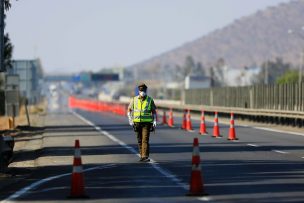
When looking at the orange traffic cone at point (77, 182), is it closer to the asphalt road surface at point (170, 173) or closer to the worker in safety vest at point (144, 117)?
the asphalt road surface at point (170, 173)

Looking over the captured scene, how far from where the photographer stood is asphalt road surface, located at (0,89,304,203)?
16.8 metres

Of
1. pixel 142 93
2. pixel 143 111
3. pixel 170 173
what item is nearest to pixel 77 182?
pixel 170 173

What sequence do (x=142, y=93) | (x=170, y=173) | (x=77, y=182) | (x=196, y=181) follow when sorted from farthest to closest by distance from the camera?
1. (x=142, y=93)
2. (x=170, y=173)
3. (x=77, y=182)
4. (x=196, y=181)

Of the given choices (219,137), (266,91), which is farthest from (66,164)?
(266,91)

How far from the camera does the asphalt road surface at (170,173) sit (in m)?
16.8

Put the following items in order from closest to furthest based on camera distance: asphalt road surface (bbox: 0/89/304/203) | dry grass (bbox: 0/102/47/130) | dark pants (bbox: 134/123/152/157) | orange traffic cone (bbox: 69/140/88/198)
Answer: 1. orange traffic cone (bbox: 69/140/88/198)
2. asphalt road surface (bbox: 0/89/304/203)
3. dark pants (bbox: 134/123/152/157)
4. dry grass (bbox: 0/102/47/130)

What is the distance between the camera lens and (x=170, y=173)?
21.2 metres

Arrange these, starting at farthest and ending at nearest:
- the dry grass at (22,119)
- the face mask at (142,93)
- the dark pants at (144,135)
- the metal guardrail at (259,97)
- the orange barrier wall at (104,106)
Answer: the orange barrier wall at (104,106) → the dry grass at (22,119) → the metal guardrail at (259,97) → the dark pants at (144,135) → the face mask at (142,93)

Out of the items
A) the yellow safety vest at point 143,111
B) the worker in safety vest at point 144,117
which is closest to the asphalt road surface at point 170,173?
the worker in safety vest at point 144,117

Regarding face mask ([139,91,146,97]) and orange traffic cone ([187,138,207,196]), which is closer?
orange traffic cone ([187,138,207,196])

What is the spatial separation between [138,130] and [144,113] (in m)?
0.47

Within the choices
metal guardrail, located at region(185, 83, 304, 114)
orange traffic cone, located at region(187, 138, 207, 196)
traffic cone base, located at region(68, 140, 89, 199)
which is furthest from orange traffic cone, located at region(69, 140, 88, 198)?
metal guardrail, located at region(185, 83, 304, 114)

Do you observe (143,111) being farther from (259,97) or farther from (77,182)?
(259,97)

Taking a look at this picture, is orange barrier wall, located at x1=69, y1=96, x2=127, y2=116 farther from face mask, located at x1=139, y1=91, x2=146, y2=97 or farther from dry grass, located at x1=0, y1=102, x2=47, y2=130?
face mask, located at x1=139, y1=91, x2=146, y2=97
